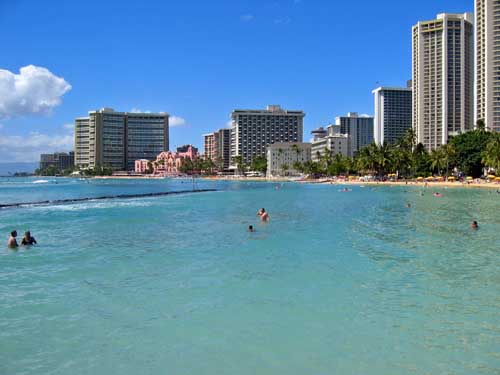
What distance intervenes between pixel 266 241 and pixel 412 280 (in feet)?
33.4

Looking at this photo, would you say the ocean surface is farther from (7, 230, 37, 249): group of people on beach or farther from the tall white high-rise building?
the tall white high-rise building

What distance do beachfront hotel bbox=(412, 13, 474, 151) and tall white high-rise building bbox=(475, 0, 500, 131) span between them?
24626mm

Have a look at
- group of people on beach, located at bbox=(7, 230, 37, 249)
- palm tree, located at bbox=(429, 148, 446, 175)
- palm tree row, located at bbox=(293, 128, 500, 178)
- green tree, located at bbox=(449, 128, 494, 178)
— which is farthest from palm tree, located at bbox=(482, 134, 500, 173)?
group of people on beach, located at bbox=(7, 230, 37, 249)

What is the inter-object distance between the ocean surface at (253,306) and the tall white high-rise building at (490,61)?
410ft

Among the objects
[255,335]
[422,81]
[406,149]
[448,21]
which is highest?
[448,21]

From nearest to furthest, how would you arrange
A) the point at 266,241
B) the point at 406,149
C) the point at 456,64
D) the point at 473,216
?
1. the point at 266,241
2. the point at 473,216
3. the point at 406,149
4. the point at 456,64

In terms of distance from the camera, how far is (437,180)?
10206cm

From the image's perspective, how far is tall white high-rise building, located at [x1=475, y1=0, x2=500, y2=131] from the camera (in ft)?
427

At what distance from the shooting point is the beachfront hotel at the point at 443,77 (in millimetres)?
161250

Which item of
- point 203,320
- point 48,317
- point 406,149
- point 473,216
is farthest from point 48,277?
point 406,149

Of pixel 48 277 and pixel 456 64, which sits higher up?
pixel 456 64

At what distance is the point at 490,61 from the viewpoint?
431ft

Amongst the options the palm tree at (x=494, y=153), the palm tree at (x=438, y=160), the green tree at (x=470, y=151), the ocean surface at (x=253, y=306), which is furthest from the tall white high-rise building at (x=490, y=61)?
the ocean surface at (x=253, y=306)

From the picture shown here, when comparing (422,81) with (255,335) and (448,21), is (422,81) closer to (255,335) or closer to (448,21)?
(448,21)
